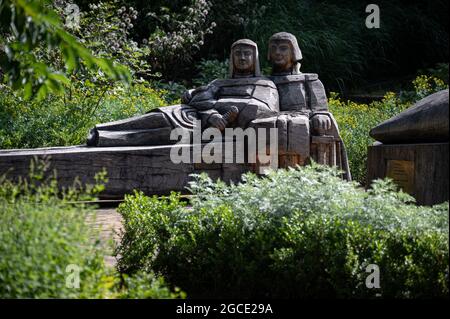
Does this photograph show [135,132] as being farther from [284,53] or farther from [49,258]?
[49,258]

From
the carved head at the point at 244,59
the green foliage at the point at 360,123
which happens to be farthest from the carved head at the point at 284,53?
the green foliage at the point at 360,123

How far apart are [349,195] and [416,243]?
25.9 inches

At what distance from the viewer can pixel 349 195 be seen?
17.2ft

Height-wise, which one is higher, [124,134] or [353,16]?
[353,16]

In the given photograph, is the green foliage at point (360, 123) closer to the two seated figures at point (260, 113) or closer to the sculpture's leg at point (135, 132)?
the two seated figures at point (260, 113)

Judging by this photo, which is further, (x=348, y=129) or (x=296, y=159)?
(x=348, y=129)

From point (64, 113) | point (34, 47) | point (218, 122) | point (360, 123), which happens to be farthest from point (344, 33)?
point (34, 47)

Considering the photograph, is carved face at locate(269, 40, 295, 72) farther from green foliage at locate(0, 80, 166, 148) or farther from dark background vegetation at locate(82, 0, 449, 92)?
dark background vegetation at locate(82, 0, 449, 92)

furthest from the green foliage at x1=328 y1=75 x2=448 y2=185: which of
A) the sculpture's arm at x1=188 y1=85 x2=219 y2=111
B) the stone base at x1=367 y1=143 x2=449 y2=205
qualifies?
the stone base at x1=367 y1=143 x2=449 y2=205

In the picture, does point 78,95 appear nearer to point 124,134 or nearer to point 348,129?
point 124,134

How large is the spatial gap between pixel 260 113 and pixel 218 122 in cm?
51

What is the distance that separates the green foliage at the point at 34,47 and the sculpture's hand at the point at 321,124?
449 centimetres

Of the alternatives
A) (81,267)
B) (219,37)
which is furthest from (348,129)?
(81,267)
